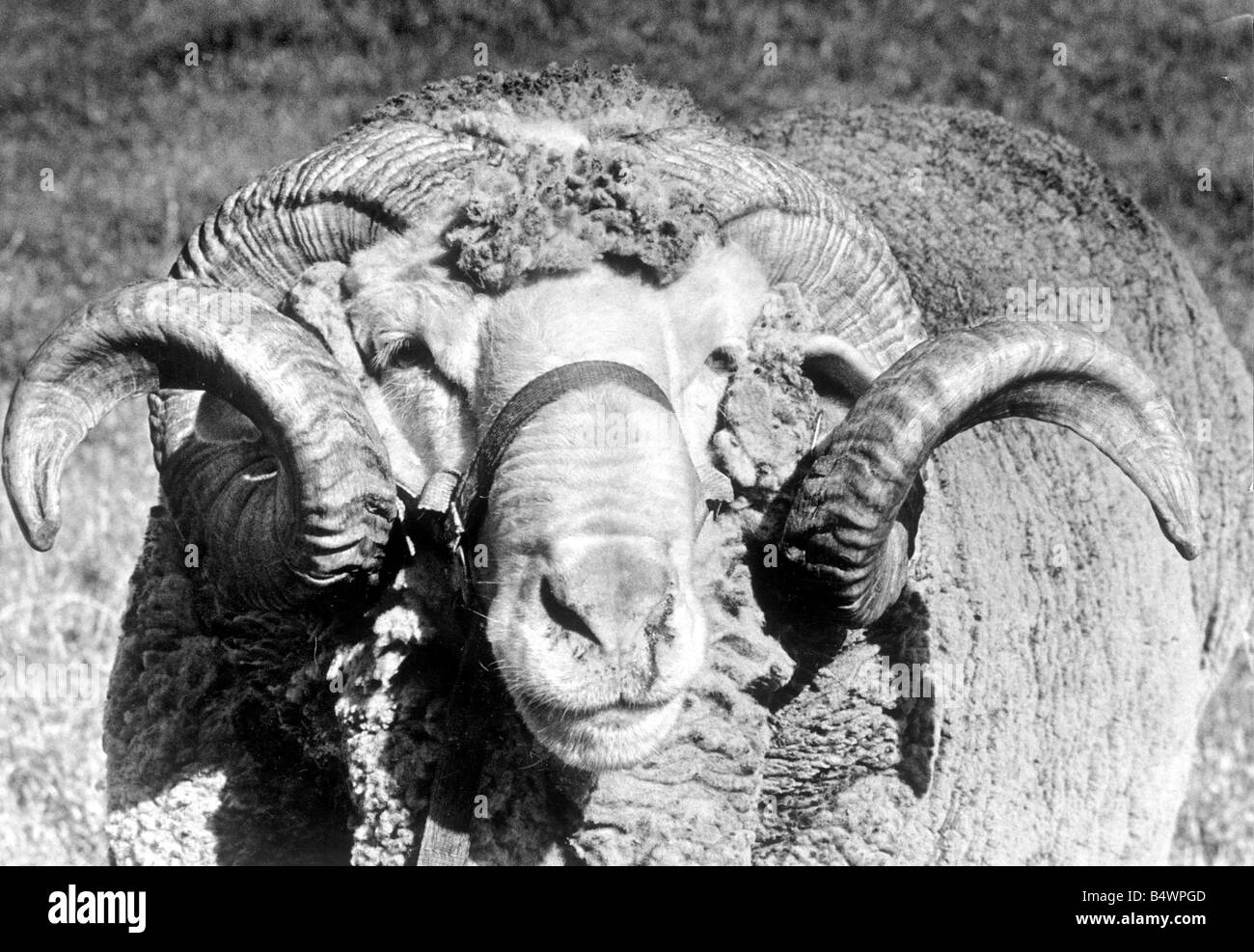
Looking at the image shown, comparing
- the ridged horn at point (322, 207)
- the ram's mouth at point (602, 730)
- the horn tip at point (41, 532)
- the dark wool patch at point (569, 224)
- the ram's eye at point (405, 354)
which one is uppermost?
the ridged horn at point (322, 207)

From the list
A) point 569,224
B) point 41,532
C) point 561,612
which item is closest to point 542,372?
point 569,224

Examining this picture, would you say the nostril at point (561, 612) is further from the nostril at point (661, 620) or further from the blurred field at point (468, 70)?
the blurred field at point (468, 70)

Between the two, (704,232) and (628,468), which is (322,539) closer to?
(628,468)

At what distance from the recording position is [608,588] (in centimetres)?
283

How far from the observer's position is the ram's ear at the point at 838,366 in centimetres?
356

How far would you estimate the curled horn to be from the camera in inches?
125

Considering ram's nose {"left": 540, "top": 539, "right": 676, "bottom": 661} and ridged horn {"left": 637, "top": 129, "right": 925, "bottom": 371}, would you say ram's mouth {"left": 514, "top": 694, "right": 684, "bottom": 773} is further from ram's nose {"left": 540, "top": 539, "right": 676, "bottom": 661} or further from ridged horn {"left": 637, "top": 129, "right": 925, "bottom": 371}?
ridged horn {"left": 637, "top": 129, "right": 925, "bottom": 371}

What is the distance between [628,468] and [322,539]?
0.66 meters

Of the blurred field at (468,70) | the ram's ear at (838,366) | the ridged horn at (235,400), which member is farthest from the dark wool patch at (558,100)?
the blurred field at (468,70)

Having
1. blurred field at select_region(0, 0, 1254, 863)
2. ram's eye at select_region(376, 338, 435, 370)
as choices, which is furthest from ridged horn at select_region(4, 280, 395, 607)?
blurred field at select_region(0, 0, 1254, 863)

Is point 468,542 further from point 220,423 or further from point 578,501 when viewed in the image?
point 220,423

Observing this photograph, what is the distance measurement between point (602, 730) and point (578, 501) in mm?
414

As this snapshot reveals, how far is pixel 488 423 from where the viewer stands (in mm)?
3236

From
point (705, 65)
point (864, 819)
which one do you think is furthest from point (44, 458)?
point (705, 65)
